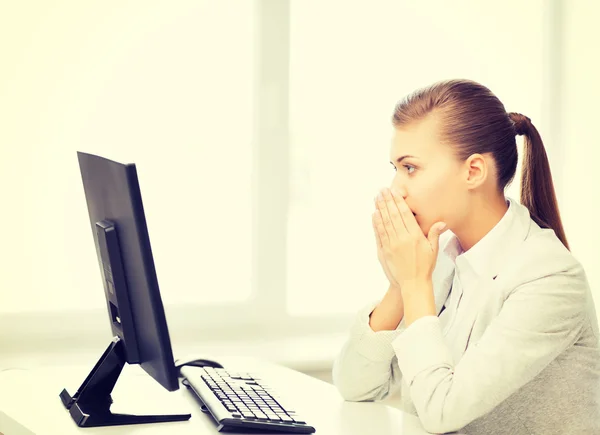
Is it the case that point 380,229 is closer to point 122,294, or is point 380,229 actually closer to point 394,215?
point 394,215

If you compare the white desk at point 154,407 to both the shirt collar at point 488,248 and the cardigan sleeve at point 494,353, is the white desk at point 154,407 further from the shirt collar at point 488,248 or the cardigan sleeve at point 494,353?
the shirt collar at point 488,248

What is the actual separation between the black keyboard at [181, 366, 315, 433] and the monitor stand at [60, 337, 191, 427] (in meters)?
0.08

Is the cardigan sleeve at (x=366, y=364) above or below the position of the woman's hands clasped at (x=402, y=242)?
below

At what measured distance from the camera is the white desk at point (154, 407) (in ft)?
4.63

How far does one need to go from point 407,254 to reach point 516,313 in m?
0.25

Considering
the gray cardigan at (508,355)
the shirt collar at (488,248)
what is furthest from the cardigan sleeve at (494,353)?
the shirt collar at (488,248)

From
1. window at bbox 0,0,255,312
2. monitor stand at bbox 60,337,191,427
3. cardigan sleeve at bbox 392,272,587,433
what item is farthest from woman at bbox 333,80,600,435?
window at bbox 0,0,255,312

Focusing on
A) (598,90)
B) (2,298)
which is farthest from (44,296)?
(598,90)

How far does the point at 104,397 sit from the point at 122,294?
203 mm

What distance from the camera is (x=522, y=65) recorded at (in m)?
3.02

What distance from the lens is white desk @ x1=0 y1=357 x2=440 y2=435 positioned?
141 centimetres

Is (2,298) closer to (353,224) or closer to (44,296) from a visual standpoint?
(44,296)

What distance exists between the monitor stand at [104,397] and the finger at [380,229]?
0.50m

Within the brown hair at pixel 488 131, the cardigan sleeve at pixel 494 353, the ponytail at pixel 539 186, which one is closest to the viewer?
the cardigan sleeve at pixel 494 353
